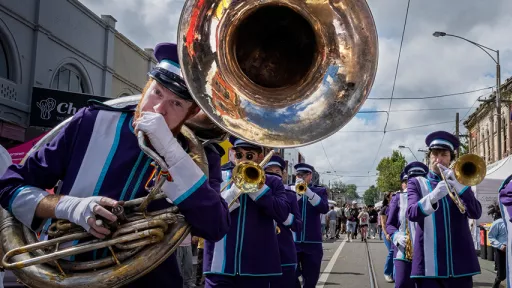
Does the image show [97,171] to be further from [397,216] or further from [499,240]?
[499,240]

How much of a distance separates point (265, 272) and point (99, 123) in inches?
95.5

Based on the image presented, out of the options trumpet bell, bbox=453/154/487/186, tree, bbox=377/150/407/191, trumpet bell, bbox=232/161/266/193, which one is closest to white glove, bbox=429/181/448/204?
trumpet bell, bbox=453/154/487/186

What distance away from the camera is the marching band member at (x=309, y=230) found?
7512mm

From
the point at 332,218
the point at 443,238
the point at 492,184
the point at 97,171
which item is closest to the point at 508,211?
Answer: the point at 443,238

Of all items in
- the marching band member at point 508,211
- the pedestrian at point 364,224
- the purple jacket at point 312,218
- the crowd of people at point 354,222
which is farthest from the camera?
the crowd of people at point 354,222

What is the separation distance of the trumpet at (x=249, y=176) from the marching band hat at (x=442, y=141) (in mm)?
1456

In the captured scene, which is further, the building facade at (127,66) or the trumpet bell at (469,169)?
the building facade at (127,66)

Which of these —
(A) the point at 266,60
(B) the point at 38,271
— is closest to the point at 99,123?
(B) the point at 38,271

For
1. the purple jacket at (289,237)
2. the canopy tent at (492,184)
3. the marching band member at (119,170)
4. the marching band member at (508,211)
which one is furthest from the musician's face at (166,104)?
the canopy tent at (492,184)

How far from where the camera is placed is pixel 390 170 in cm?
8294

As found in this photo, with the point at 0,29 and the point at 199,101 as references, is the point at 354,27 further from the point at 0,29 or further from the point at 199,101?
the point at 0,29

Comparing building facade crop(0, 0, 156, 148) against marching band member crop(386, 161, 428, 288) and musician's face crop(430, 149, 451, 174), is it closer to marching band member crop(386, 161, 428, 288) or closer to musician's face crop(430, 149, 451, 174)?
marching band member crop(386, 161, 428, 288)

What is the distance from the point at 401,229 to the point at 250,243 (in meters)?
2.84

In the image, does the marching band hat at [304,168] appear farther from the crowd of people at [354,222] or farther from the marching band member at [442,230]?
the crowd of people at [354,222]
